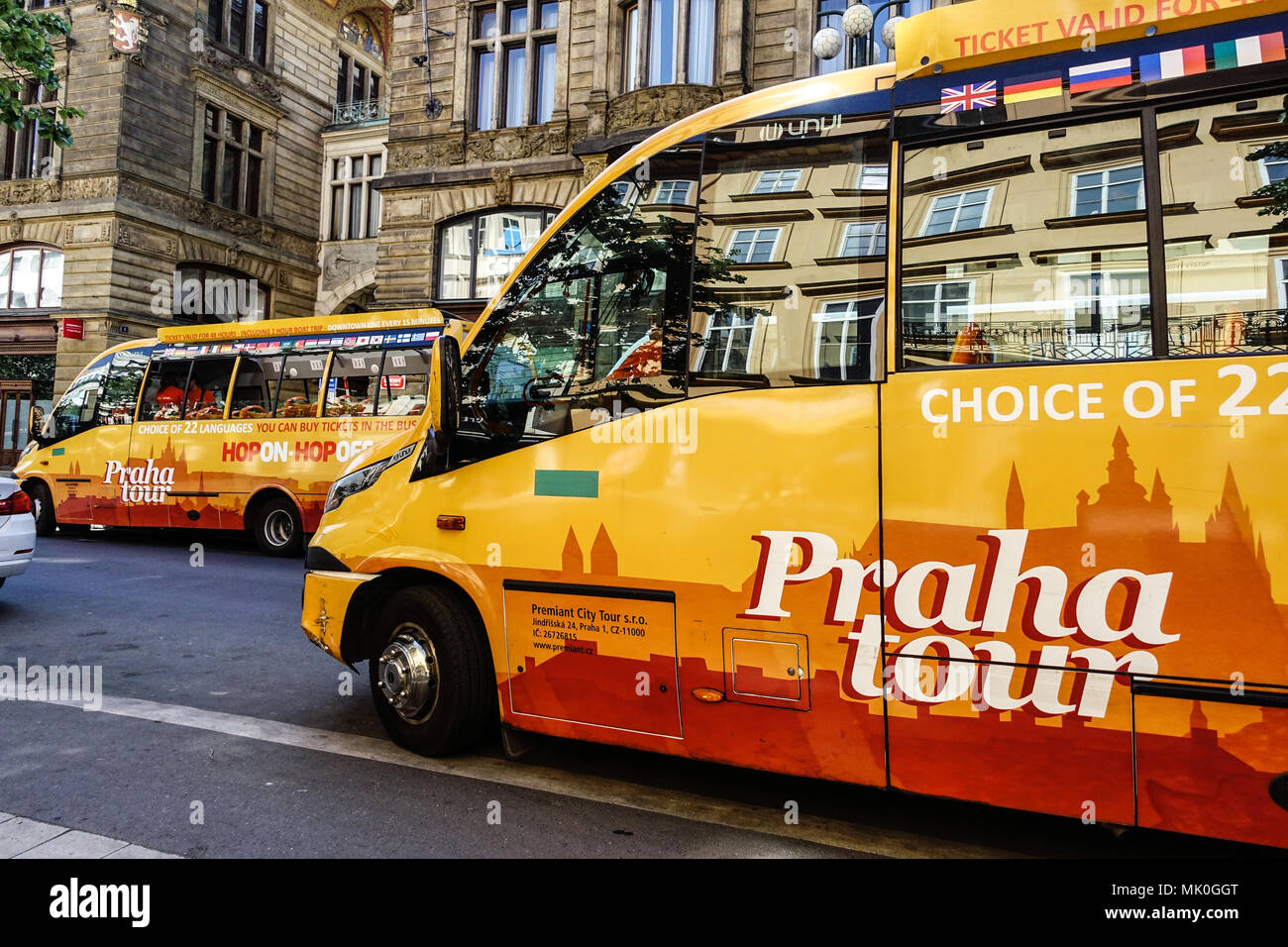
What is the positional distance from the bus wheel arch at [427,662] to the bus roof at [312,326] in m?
7.76

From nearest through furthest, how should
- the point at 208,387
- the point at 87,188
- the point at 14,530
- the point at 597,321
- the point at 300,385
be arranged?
the point at 597,321 < the point at 14,530 < the point at 300,385 < the point at 208,387 < the point at 87,188

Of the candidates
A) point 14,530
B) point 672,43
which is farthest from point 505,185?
point 14,530

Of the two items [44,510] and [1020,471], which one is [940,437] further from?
[44,510]

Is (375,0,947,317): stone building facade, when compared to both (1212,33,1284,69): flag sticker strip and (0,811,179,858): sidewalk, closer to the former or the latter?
(1212,33,1284,69): flag sticker strip

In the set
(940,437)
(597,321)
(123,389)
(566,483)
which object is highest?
(123,389)

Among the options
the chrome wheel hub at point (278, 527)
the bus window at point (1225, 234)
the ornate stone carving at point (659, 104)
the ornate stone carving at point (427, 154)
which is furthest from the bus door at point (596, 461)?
the ornate stone carving at point (427, 154)

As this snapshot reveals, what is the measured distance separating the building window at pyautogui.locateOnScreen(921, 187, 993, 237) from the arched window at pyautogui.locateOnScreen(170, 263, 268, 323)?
1107 inches

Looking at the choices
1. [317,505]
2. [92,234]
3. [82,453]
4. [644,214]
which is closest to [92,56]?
[92,234]

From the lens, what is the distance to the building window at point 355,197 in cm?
3247

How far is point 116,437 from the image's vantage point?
1335cm

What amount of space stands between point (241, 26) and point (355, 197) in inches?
259

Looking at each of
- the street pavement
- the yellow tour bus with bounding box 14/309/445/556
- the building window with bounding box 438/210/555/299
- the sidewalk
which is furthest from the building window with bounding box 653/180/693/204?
the building window with bounding box 438/210/555/299

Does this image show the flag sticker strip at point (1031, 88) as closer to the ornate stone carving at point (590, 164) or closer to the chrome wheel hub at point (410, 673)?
the chrome wheel hub at point (410, 673)
